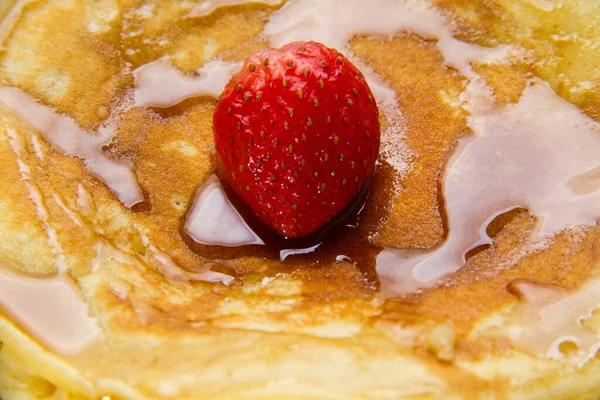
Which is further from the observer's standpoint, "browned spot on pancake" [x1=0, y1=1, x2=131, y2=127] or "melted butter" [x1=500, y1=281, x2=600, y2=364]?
"browned spot on pancake" [x1=0, y1=1, x2=131, y2=127]

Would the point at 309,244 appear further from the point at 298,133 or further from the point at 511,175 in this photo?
the point at 511,175

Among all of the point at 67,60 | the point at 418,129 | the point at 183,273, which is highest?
the point at 67,60

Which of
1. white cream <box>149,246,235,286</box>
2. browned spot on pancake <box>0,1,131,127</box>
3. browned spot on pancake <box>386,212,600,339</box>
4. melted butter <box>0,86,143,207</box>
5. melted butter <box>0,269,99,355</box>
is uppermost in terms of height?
browned spot on pancake <box>0,1,131,127</box>

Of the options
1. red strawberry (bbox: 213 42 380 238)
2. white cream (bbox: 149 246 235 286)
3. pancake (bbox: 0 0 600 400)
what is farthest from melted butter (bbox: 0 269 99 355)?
red strawberry (bbox: 213 42 380 238)

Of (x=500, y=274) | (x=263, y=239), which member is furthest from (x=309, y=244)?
(x=500, y=274)

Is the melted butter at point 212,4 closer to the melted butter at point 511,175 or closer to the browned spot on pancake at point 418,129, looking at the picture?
the browned spot on pancake at point 418,129

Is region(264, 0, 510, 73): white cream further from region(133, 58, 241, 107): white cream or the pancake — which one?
region(133, 58, 241, 107): white cream

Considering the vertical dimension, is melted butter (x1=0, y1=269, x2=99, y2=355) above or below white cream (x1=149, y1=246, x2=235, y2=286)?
above

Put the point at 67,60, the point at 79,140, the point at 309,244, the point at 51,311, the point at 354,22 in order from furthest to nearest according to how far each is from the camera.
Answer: the point at 354,22 < the point at 67,60 < the point at 79,140 < the point at 309,244 < the point at 51,311

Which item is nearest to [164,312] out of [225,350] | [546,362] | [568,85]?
[225,350]
